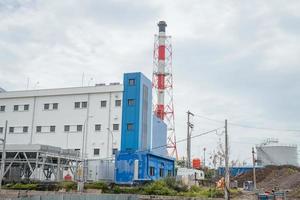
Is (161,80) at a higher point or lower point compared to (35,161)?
higher

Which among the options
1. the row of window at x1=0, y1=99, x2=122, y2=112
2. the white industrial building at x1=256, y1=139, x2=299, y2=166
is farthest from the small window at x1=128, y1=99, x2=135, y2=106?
the white industrial building at x1=256, y1=139, x2=299, y2=166

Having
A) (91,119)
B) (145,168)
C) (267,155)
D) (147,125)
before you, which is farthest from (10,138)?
(267,155)

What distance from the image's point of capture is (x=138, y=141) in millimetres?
48000

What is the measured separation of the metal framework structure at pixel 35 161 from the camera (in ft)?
147

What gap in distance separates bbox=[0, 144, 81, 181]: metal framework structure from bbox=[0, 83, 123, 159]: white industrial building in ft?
20.4

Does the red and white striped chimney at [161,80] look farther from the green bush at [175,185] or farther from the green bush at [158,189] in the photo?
the green bush at [158,189]

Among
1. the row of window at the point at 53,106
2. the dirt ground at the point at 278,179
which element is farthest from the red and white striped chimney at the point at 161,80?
the dirt ground at the point at 278,179

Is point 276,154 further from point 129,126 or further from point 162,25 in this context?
point 129,126

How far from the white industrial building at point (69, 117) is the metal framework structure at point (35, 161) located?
6217mm

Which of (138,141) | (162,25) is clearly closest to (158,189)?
(138,141)

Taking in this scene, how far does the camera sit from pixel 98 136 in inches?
2196

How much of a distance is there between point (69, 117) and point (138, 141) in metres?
14.4

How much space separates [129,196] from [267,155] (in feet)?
200

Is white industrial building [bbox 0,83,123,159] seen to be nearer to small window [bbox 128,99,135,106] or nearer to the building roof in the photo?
the building roof
